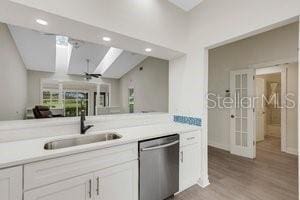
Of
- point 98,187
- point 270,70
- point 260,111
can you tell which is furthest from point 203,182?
point 270,70

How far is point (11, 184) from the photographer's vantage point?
111 centimetres

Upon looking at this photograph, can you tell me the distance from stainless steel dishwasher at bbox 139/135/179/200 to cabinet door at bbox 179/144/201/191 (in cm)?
11

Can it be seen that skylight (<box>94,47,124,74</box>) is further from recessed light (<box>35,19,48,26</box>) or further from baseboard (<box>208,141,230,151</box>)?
baseboard (<box>208,141,230,151</box>)

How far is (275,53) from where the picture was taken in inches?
129

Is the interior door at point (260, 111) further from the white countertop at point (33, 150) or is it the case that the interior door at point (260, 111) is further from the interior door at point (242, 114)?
the white countertop at point (33, 150)

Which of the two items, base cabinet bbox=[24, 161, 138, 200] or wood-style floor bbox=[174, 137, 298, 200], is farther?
wood-style floor bbox=[174, 137, 298, 200]

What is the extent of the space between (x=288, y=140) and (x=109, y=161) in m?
4.20

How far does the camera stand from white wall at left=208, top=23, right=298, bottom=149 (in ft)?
10.3

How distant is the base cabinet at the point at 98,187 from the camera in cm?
125

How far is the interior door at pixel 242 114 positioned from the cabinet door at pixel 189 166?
178cm

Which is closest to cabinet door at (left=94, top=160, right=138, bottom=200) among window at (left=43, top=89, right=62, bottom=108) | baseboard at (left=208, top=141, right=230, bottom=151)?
baseboard at (left=208, top=141, right=230, bottom=151)

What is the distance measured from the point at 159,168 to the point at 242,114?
107 inches

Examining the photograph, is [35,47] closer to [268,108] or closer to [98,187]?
[98,187]

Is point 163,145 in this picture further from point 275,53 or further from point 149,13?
point 275,53
